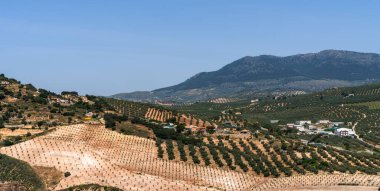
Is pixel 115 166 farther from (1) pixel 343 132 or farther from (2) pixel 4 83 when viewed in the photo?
(1) pixel 343 132

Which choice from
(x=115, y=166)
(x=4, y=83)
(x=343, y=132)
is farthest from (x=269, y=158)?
(x=4, y=83)

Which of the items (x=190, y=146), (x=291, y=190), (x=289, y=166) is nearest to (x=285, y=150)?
(x=289, y=166)

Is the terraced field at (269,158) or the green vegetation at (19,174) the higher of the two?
the green vegetation at (19,174)

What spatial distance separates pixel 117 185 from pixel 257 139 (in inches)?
A: 1965

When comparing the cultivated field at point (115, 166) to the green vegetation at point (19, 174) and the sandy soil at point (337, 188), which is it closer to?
the green vegetation at point (19, 174)

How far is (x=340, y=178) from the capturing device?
246ft

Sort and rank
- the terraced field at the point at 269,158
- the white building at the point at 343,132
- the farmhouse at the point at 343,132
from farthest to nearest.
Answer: the white building at the point at 343,132, the farmhouse at the point at 343,132, the terraced field at the point at 269,158

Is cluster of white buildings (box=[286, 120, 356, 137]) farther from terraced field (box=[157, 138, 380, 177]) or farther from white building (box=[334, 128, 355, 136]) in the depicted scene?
terraced field (box=[157, 138, 380, 177])

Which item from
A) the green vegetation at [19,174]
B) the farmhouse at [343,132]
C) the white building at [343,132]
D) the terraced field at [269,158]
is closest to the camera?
the green vegetation at [19,174]

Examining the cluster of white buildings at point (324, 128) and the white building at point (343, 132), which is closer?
the white building at point (343, 132)

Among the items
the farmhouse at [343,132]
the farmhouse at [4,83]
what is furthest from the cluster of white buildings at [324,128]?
the farmhouse at [4,83]

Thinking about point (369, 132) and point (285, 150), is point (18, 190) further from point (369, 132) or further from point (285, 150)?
point (369, 132)

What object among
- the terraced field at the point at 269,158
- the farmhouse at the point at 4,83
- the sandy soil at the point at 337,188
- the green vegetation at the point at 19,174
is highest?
the farmhouse at the point at 4,83

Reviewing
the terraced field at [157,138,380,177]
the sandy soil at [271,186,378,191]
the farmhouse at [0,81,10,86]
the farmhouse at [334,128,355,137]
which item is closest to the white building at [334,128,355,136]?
the farmhouse at [334,128,355,137]
